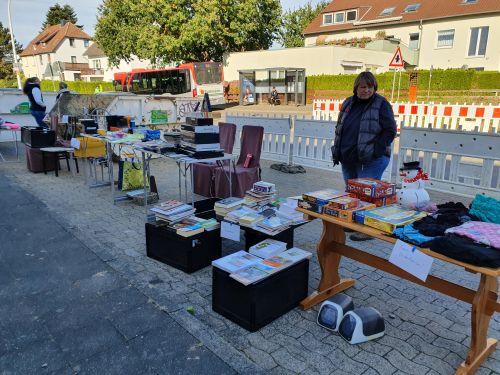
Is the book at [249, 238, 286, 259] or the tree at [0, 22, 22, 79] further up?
the tree at [0, 22, 22, 79]

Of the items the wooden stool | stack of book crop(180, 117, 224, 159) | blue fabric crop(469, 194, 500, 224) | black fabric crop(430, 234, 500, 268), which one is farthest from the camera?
the wooden stool

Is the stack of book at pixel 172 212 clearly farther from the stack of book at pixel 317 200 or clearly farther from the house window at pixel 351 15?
the house window at pixel 351 15

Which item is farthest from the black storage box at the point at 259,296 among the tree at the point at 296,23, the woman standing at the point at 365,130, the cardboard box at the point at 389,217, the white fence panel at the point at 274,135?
the tree at the point at 296,23

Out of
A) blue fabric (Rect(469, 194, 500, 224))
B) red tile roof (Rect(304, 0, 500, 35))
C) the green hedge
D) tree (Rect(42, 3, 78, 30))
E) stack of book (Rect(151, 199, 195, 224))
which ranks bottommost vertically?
stack of book (Rect(151, 199, 195, 224))

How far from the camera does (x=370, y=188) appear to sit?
2.88 metres

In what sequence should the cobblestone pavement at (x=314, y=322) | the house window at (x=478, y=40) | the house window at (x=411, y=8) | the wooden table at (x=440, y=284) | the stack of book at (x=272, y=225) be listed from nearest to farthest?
the wooden table at (x=440, y=284), the cobblestone pavement at (x=314, y=322), the stack of book at (x=272, y=225), the house window at (x=478, y=40), the house window at (x=411, y=8)

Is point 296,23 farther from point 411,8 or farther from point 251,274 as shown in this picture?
point 251,274

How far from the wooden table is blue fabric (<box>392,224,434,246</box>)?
5 cm

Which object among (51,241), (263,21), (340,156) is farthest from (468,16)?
(51,241)

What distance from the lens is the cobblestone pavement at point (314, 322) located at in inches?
98.9

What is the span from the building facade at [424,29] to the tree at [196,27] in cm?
705

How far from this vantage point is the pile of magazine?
9.19 feet

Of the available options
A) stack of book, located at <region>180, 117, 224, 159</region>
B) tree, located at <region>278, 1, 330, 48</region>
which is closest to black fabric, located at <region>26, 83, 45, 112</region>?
stack of book, located at <region>180, 117, 224, 159</region>

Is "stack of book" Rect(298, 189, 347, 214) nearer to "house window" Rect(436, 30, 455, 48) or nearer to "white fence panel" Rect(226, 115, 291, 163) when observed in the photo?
"white fence panel" Rect(226, 115, 291, 163)
